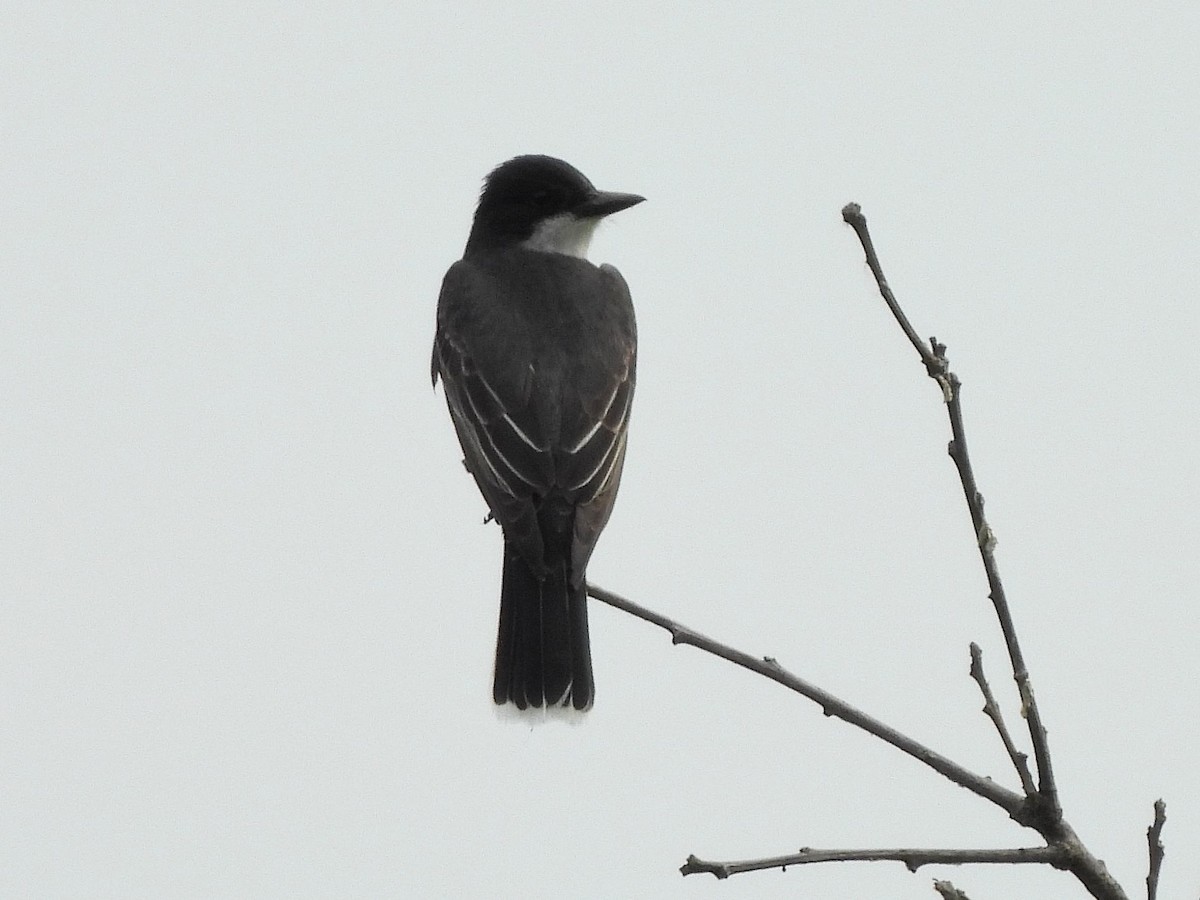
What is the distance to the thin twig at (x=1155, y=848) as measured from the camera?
3.72 metres

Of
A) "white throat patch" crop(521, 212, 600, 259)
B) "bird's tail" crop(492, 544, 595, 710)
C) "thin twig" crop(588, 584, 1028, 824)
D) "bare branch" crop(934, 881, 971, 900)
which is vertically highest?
"white throat patch" crop(521, 212, 600, 259)

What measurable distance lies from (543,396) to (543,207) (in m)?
1.93

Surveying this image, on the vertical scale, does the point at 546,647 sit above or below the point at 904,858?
above

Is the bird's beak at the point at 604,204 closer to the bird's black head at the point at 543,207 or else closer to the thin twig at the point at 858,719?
the bird's black head at the point at 543,207

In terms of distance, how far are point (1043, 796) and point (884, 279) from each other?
49.3 inches

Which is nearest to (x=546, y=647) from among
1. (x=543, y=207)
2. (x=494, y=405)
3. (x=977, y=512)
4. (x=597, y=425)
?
(x=597, y=425)

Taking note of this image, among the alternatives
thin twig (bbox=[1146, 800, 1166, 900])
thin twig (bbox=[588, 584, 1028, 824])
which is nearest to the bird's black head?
thin twig (bbox=[588, 584, 1028, 824])

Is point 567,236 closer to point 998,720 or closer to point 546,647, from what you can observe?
point 546,647

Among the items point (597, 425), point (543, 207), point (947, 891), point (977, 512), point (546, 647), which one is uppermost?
point (543, 207)

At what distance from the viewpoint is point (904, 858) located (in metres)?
3.78

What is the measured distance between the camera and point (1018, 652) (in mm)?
3994

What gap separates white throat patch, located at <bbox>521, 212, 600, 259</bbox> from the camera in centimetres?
924

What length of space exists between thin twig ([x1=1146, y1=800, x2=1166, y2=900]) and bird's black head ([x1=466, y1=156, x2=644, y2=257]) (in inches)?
220

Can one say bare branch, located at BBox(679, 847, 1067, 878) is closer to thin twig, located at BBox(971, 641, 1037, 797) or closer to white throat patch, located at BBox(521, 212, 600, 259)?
thin twig, located at BBox(971, 641, 1037, 797)
